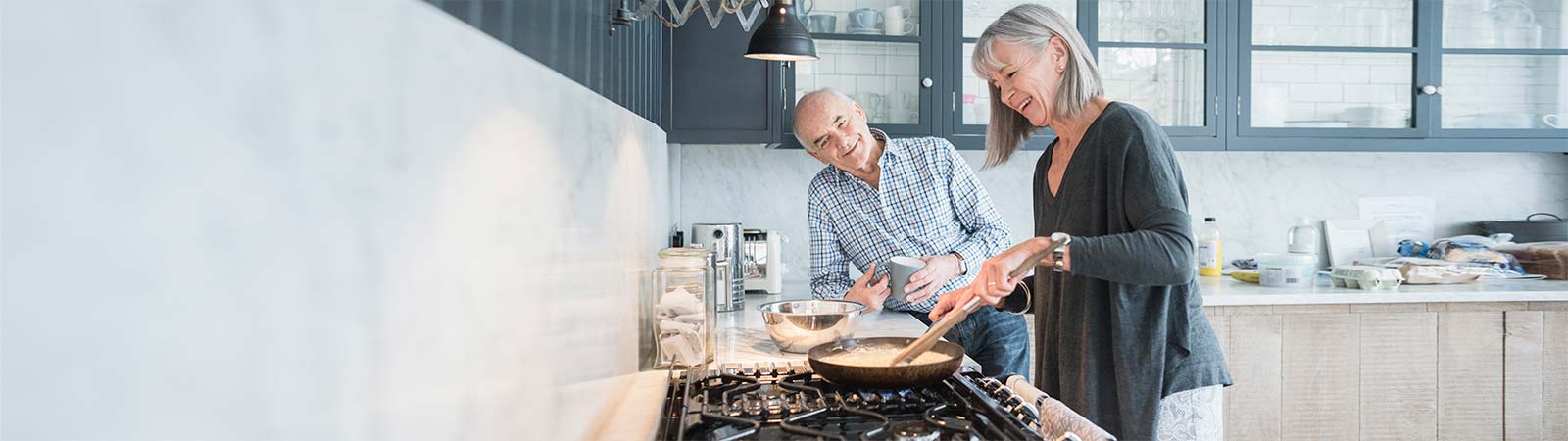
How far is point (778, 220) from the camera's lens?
3592 millimetres

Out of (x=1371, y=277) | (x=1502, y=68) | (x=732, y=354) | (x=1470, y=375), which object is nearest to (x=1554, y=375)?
(x=1470, y=375)

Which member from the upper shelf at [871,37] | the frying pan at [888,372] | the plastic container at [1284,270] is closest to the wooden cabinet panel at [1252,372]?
the plastic container at [1284,270]

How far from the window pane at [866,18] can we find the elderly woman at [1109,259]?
56.1 inches

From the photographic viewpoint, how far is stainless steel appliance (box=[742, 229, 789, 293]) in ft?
10.4

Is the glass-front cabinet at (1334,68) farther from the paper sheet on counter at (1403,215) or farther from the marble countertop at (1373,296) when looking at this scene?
the marble countertop at (1373,296)

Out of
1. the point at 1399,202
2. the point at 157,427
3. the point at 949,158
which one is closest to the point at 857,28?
the point at 949,158

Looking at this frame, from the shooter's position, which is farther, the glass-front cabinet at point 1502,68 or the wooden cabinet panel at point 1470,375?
the glass-front cabinet at point 1502,68

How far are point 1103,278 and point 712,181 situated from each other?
2221 millimetres

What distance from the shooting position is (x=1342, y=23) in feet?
10.9

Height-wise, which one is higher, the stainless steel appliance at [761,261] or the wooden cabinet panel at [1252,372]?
the stainless steel appliance at [761,261]

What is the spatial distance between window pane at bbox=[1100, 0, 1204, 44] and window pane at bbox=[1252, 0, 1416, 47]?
235 millimetres

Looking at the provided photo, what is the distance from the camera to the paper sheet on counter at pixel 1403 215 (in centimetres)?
369

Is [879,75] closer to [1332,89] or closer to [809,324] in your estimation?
[809,324]

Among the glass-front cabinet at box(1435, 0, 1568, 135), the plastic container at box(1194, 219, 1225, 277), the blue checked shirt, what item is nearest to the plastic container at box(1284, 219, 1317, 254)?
the plastic container at box(1194, 219, 1225, 277)
